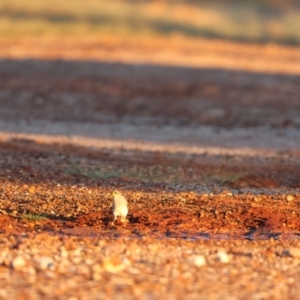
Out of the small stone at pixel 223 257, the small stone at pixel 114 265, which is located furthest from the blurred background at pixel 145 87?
the small stone at pixel 114 265

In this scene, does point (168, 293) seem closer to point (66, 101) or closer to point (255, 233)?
point (255, 233)

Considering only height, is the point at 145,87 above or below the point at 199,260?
above

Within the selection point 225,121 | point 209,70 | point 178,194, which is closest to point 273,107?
point 225,121

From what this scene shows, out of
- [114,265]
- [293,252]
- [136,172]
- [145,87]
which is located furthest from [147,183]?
[145,87]

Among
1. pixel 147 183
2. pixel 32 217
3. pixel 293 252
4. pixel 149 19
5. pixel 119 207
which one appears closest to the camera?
pixel 293 252

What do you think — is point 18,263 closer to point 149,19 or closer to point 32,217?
point 32,217

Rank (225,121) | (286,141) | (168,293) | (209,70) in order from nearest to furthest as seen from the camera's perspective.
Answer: (168,293), (286,141), (225,121), (209,70)
